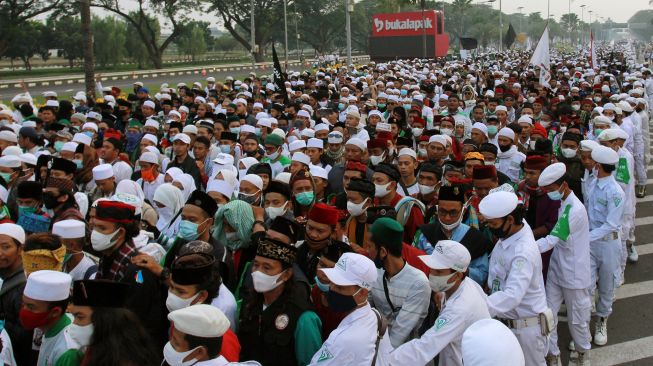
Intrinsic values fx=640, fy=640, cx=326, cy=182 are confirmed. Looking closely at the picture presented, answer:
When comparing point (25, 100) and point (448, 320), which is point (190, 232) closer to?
point (448, 320)

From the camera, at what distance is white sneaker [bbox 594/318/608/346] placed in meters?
6.80

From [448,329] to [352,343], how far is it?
75 cm

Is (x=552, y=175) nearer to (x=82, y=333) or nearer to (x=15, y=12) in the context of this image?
(x=82, y=333)

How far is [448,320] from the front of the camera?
4059 millimetres

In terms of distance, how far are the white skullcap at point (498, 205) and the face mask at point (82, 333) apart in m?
2.94

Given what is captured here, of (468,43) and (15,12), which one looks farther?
(15,12)

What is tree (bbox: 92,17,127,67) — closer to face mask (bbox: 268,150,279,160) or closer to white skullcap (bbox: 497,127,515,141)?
face mask (bbox: 268,150,279,160)

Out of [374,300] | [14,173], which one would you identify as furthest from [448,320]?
[14,173]

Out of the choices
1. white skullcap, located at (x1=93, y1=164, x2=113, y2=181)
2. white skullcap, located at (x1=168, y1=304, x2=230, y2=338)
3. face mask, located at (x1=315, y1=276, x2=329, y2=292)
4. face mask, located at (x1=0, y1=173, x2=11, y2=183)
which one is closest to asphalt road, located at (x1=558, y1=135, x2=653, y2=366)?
face mask, located at (x1=315, y1=276, x2=329, y2=292)

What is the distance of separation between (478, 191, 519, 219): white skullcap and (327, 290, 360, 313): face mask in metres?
1.63

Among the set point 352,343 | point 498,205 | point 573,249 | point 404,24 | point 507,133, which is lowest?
point 573,249

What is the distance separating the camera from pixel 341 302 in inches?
149

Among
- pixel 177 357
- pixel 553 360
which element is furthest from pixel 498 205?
pixel 177 357

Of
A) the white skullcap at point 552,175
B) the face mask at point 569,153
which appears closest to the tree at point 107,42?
the face mask at point 569,153
